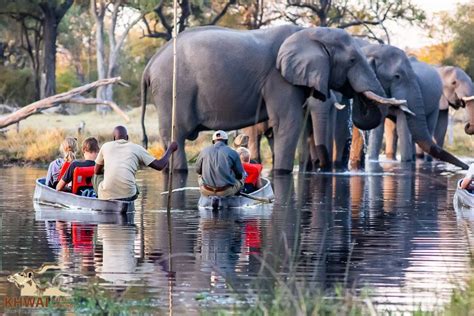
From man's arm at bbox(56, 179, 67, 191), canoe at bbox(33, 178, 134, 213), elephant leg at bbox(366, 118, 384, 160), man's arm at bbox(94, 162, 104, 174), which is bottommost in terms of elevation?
elephant leg at bbox(366, 118, 384, 160)

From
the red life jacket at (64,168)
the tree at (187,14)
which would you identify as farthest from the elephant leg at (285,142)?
the tree at (187,14)

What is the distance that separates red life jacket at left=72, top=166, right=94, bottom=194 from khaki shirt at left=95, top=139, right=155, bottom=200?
751 mm

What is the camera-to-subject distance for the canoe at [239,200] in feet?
68.0

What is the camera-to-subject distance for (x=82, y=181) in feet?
66.8

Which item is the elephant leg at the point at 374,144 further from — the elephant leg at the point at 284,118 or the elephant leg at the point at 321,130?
the elephant leg at the point at 284,118

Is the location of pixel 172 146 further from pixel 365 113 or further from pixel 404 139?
pixel 404 139

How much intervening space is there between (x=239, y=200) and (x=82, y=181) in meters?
2.22

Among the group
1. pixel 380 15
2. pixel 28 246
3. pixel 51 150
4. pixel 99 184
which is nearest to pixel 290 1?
pixel 380 15

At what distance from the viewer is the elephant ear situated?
30.9 m

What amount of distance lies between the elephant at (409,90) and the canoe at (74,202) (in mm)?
9344

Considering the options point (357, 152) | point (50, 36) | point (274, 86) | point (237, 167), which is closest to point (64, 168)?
point (237, 167)

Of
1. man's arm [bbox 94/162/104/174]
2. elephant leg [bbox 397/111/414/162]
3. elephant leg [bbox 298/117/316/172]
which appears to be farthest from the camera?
elephant leg [bbox 397/111/414/162]

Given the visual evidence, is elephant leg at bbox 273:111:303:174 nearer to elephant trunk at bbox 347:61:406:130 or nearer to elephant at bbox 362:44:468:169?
elephant trunk at bbox 347:61:406:130

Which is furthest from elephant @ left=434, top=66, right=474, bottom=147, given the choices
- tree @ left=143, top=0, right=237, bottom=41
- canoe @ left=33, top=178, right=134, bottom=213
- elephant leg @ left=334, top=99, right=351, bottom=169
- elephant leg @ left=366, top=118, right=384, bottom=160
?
canoe @ left=33, top=178, right=134, bottom=213
